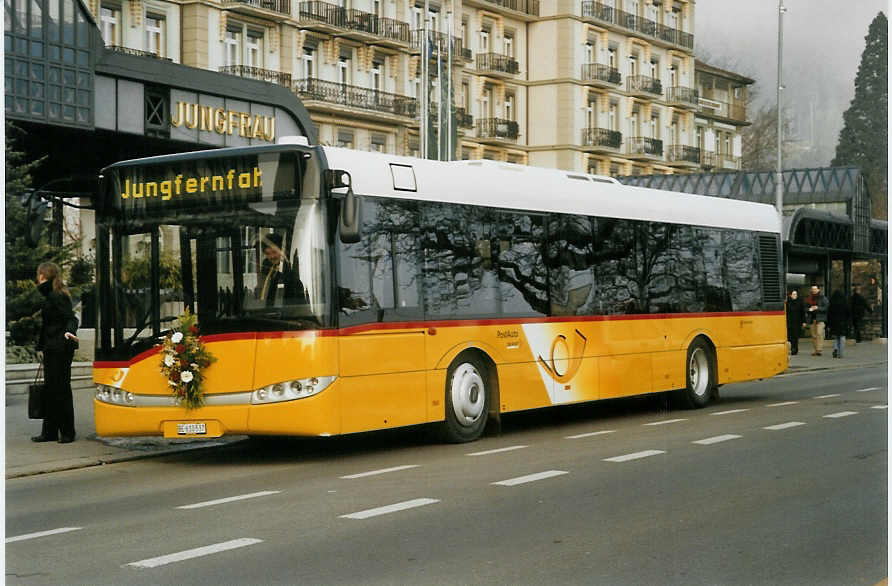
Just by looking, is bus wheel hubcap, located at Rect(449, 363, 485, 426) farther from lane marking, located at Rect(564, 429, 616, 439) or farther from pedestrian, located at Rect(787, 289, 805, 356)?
pedestrian, located at Rect(787, 289, 805, 356)

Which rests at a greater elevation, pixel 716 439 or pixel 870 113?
pixel 870 113

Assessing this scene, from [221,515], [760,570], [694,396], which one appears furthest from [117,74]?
[760,570]

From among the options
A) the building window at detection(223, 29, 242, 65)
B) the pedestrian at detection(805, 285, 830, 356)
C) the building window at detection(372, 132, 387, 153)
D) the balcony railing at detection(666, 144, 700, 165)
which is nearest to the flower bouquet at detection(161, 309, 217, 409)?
the pedestrian at detection(805, 285, 830, 356)

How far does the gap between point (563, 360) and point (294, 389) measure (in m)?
4.19

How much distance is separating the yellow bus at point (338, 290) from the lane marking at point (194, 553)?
394 cm

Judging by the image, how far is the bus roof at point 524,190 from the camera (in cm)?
1270

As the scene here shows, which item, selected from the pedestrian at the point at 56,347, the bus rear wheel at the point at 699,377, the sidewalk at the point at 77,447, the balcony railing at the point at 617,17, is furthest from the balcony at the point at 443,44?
the pedestrian at the point at 56,347

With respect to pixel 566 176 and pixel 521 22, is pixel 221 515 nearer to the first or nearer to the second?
pixel 566 176

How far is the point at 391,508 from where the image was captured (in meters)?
9.16

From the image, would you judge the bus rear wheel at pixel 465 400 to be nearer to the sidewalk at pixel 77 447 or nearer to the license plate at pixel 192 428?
the sidewalk at pixel 77 447

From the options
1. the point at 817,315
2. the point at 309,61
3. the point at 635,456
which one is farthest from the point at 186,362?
the point at 309,61

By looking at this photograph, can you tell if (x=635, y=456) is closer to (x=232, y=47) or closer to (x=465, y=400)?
(x=465, y=400)

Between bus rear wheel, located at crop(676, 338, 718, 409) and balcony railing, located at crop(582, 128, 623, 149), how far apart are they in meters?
52.6

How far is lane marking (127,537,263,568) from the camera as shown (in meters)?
A: 7.36
